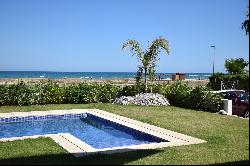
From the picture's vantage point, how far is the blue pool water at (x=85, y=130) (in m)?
12.6

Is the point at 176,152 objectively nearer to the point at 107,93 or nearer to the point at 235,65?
the point at 107,93

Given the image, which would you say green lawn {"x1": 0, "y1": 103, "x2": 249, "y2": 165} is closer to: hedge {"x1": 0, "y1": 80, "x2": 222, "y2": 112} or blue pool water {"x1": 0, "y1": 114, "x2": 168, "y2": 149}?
blue pool water {"x1": 0, "y1": 114, "x2": 168, "y2": 149}

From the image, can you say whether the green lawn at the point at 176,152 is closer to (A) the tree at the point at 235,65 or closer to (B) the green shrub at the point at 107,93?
(B) the green shrub at the point at 107,93

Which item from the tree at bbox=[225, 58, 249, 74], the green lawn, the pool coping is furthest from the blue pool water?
the tree at bbox=[225, 58, 249, 74]

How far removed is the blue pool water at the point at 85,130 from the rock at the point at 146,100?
4.54 metres

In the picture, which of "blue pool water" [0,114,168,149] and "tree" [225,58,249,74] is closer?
"blue pool water" [0,114,168,149]

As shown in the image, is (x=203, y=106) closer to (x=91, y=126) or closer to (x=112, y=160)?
(x=91, y=126)

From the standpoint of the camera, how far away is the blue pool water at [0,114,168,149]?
41.3ft

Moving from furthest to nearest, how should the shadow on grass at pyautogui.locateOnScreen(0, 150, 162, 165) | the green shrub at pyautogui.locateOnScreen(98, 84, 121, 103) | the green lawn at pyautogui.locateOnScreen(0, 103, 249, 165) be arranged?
the green shrub at pyautogui.locateOnScreen(98, 84, 121, 103) < the green lawn at pyautogui.locateOnScreen(0, 103, 249, 165) < the shadow on grass at pyautogui.locateOnScreen(0, 150, 162, 165)

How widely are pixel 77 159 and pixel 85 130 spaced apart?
6.44 metres

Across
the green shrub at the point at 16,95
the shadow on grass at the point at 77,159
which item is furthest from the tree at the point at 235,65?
the shadow on grass at the point at 77,159

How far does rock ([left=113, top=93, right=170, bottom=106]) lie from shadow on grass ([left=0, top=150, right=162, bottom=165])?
12.6 metres

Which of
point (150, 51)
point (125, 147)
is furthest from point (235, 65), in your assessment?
point (125, 147)

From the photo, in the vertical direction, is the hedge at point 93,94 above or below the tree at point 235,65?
below
